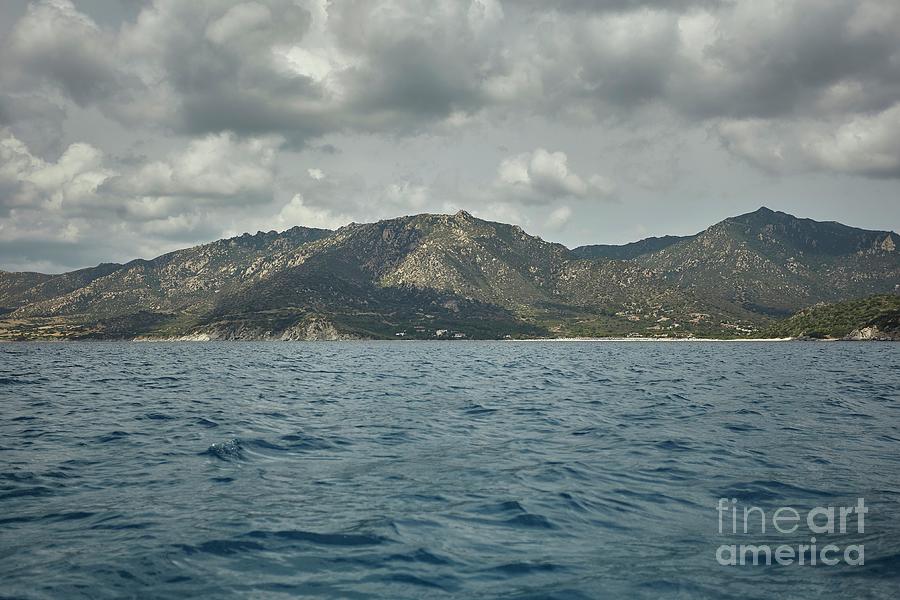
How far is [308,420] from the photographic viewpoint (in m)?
36.6

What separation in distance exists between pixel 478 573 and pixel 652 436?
68.0 feet

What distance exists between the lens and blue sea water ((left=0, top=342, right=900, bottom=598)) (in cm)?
1234

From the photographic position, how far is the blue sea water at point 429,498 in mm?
12344

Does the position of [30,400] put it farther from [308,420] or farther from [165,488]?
[165,488]

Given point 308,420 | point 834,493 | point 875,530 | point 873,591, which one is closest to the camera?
point 873,591

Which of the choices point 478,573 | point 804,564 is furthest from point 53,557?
point 804,564

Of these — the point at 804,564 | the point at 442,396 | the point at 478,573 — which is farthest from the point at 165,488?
the point at 442,396

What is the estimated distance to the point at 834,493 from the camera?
19188 millimetres

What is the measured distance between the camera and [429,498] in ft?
61.5

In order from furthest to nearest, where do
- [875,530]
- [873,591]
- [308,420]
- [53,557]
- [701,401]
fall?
[701,401]
[308,420]
[875,530]
[53,557]
[873,591]

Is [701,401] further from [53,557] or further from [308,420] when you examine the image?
[53,557]

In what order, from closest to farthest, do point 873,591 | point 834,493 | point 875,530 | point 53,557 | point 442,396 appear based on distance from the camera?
point 873,591
point 53,557
point 875,530
point 834,493
point 442,396

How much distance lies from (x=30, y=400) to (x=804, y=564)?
56.3m

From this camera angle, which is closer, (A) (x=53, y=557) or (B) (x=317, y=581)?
(B) (x=317, y=581)
